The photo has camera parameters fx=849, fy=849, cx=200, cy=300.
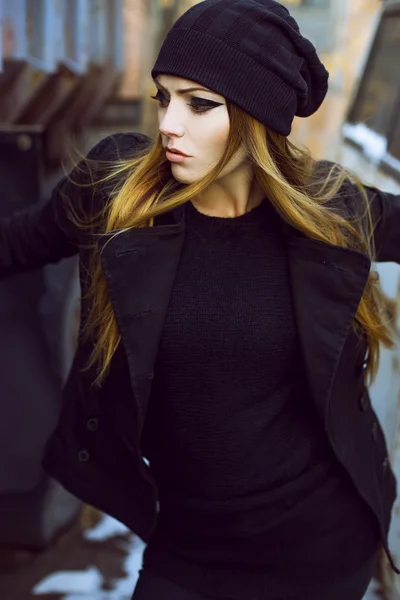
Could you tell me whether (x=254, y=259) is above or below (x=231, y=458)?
above

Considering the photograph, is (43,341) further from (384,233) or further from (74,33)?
(74,33)

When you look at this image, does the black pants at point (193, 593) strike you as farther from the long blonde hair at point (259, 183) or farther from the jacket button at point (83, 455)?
the long blonde hair at point (259, 183)

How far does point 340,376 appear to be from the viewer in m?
1.81

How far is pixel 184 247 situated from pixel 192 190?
15cm

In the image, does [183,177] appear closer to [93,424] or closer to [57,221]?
[57,221]

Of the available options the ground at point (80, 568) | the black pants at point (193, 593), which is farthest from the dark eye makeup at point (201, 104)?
the ground at point (80, 568)

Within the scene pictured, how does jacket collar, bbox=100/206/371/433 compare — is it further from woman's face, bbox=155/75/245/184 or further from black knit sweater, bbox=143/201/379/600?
woman's face, bbox=155/75/245/184

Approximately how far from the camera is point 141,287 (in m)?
1.66

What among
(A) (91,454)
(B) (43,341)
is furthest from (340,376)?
(B) (43,341)

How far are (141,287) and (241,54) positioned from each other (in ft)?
1.57

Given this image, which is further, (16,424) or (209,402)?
(16,424)

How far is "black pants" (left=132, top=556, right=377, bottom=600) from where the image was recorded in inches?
68.7

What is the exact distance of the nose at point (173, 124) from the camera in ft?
5.16

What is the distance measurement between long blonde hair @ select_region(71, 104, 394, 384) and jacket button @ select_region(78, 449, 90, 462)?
186 mm
